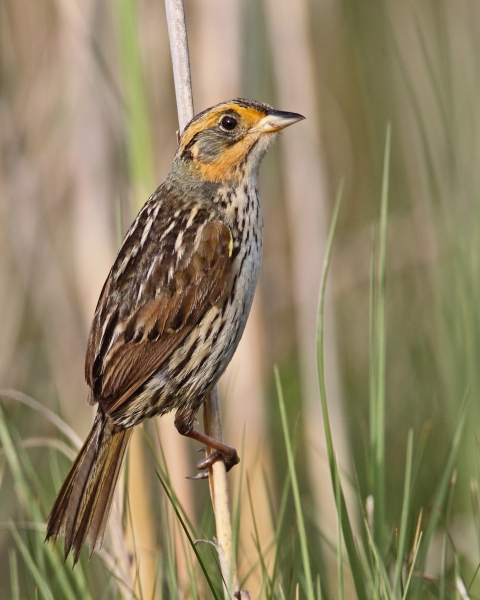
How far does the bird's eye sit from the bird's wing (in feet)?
1.17

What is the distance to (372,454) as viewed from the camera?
6.50 feet

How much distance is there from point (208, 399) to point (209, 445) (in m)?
0.14

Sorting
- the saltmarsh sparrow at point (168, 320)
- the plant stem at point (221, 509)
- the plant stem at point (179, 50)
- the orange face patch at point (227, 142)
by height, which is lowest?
the plant stem at point (221, 509)

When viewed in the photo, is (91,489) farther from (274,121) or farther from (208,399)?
(274,121)

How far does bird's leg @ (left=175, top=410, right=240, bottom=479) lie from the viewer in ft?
7.68

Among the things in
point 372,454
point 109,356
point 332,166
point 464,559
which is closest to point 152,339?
point 109,356

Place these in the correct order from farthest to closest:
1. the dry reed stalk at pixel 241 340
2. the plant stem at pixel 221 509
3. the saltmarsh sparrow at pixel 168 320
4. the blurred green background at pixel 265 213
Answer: the dry reed stalk at pixel 241 340, the blurred green background at pixel 265 213, the saltmarsh sparrow at pixel 168 320, the plant stem at pixel 221 509

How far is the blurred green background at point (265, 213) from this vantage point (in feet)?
11.2

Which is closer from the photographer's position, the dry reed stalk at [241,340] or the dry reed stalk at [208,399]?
the dry reed stalk at [208,399]

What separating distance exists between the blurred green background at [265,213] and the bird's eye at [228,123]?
59 centimetres

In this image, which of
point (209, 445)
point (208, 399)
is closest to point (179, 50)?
point (208, 399)

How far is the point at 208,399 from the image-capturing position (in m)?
2.46

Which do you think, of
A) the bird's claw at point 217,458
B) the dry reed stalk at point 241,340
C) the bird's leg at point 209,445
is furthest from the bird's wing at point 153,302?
the dry reed stalk at point 241,340

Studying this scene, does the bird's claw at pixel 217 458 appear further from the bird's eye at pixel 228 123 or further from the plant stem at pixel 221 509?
the bird's eye at pixel 228 123
